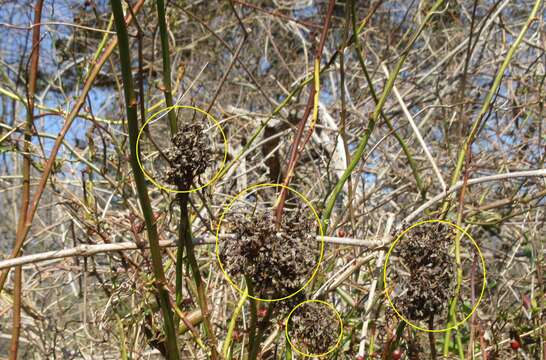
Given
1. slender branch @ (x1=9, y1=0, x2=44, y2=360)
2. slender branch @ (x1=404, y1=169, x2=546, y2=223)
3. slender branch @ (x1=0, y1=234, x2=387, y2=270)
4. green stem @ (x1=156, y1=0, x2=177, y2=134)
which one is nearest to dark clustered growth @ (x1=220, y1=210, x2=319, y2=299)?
slender branch @ (x1=0, y1=234, x2=387, y2=270)

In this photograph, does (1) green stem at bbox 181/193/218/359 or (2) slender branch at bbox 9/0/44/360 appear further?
(2) slender branch at bbox 9/0/44/360

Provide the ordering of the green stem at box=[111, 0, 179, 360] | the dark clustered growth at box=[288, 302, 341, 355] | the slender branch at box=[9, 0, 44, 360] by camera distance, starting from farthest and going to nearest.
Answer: the slender branch at box=[9, 0, 44, 360], the dark clustered growth at box=[288, 302, 341, 355], the green stem at box=[111, 0, 179, 360]

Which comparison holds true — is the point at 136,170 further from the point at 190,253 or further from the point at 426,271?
the point at 426,271

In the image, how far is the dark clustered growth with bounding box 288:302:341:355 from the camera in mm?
931

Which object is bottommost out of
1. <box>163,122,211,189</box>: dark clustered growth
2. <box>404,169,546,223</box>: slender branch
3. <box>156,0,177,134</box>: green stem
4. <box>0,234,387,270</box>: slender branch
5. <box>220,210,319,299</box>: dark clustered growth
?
<box>220,210,319,299</box>: dark clustered growth

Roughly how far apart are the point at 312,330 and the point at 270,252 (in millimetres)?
220

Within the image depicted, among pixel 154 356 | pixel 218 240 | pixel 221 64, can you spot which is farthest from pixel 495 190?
pixel 221 64

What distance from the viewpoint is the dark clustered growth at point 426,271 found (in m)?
0.88

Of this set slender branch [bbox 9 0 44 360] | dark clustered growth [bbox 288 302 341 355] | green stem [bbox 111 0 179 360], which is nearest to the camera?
green stem [bbox 111 0 179 360]

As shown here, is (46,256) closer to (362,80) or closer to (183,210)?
(183,210)

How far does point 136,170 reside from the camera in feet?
2.43

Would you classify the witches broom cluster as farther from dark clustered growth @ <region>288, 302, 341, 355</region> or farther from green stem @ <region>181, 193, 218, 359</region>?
green stem @ <region>181, 193, 218, 359</region>

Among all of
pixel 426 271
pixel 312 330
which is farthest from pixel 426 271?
pixel 312 330

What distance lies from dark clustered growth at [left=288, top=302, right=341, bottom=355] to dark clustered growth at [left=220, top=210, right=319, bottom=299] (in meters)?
0.12
